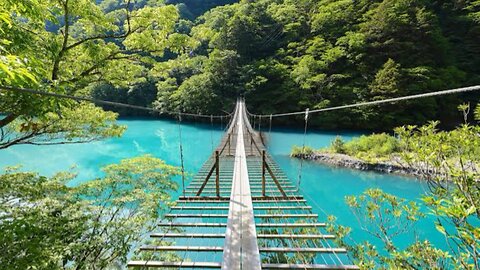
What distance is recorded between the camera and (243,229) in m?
1.79

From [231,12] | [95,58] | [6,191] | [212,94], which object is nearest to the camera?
[6,191]

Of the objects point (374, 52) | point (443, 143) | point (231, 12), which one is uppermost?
point (231, 12)

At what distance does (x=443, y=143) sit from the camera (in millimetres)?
1195

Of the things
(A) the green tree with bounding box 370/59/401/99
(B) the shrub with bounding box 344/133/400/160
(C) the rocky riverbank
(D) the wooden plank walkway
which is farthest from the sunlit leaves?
(A) the green tree with bounding box 370/59/401/99

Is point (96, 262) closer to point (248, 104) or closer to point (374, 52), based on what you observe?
point (248, 104)

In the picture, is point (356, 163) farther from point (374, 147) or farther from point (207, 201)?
point (207, 201)

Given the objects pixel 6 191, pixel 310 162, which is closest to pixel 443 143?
pixel 6 191

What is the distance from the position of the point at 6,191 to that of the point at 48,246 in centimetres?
97

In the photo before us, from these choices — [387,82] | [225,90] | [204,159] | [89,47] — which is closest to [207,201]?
[89,47]

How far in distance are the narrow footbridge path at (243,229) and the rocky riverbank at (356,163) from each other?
386 centimetres

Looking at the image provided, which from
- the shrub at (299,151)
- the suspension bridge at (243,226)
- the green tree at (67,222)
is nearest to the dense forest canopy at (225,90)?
the green tree at (67,222)

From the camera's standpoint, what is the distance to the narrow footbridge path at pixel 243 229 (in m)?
1.48

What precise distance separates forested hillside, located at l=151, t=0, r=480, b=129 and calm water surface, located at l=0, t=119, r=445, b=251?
2285mm

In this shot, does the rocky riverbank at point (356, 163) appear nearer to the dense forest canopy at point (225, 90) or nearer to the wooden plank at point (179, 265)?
the dense forest canopy at point (225, 90)
